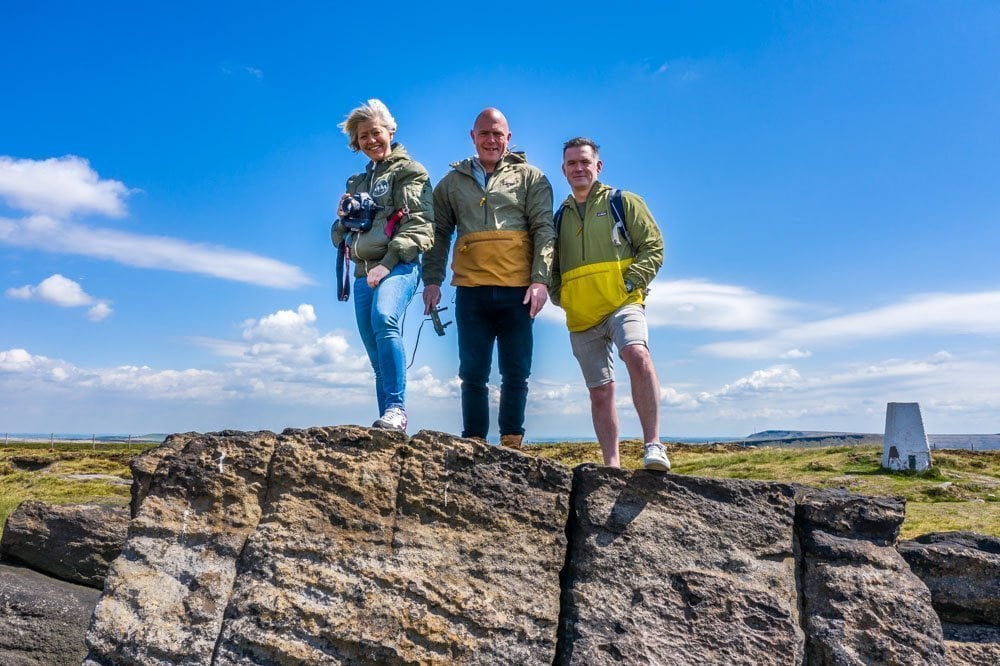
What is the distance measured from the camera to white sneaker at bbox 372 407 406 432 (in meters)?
6.18

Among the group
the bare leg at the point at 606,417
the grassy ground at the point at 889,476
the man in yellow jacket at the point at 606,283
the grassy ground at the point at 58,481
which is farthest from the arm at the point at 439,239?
the grassy ground at the point at 58,481

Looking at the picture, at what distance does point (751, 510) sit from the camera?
5.90m

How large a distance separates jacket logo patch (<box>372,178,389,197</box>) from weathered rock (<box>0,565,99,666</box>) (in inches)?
231

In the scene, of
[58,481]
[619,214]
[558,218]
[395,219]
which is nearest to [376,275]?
[395,219]

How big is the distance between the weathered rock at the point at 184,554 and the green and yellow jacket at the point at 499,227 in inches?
106

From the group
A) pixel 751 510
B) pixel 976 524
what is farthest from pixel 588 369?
pixel 976 524

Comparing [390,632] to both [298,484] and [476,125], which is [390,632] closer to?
[298,484]

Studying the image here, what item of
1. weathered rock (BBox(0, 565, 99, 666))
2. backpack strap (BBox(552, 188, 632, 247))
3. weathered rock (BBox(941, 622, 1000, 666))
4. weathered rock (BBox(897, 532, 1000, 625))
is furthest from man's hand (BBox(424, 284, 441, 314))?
weathered rock (BBox(941, 622, 1000, 666))

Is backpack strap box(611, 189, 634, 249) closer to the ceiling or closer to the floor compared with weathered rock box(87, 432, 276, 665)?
closer to the ceiling

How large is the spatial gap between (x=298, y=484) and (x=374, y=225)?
2.71 m

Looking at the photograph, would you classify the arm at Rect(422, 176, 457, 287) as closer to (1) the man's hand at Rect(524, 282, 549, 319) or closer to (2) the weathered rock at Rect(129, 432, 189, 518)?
(1) the man's hand at Rect(524, 282, 549, 319)

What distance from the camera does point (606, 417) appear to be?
6.70 meters

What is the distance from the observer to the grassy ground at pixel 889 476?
1479 cm

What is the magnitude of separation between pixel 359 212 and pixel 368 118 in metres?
1.01
